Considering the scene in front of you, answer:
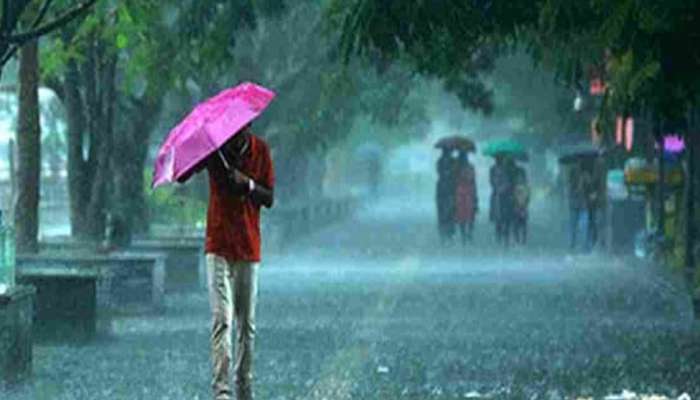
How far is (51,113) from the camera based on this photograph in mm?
73875

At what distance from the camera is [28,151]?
1101 inches

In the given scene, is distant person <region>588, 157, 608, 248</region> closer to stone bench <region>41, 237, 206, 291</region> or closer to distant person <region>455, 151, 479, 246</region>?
distant person <region>455, 151, 479, 246</region>

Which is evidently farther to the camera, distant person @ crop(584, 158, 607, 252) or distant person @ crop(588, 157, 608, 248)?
distant person @ crop(588, 157, 608, 248)

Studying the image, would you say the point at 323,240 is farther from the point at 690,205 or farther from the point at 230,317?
the point at 230,317

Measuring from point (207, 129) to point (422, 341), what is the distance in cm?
920

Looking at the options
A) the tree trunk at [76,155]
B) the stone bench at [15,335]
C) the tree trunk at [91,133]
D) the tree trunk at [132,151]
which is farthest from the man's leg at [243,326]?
the tree trunk at [132,151]

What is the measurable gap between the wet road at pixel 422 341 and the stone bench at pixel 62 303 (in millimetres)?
401

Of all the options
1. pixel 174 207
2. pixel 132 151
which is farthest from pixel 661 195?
pixel 174 207

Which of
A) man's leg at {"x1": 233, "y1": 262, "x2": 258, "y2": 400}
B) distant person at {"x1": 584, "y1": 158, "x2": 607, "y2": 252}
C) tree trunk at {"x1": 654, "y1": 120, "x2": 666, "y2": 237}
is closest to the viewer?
man's leg at {"x1": 233, "y1": 262, "x2": 258, "y2": 400}

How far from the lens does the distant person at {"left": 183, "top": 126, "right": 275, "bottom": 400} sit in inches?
581

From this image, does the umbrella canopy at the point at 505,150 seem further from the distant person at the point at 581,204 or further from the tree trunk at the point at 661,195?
the tree trunk at the point at 661,195

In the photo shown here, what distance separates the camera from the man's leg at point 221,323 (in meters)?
14.8

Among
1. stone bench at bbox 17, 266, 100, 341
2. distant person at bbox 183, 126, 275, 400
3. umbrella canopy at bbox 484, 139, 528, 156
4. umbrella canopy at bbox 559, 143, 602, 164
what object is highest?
umbrella canopy at bbox 484, 139, 528, 156

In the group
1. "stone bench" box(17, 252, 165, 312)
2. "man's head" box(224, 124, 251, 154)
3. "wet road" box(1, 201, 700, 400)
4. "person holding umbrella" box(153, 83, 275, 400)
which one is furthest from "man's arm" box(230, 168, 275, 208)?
"stone bench" box(17, 252, 165, 312)
